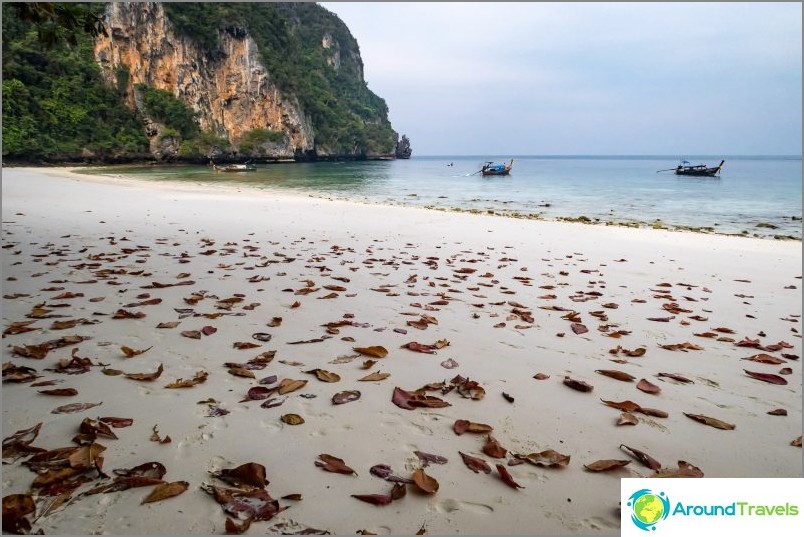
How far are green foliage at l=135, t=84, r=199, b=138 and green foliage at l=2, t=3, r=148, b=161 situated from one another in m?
2.82

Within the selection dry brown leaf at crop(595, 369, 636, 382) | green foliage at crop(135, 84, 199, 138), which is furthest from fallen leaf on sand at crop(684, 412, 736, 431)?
green foliage at crop(135, 84, 199, 138)

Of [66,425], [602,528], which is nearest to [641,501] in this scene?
[602,528]

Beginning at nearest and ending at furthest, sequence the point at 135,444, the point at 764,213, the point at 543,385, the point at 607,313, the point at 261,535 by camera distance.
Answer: the point at 261,535, the point at 135,444, the point at 543,385, the point at 607,313, the point at 764,213

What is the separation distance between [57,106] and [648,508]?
69.2 metres

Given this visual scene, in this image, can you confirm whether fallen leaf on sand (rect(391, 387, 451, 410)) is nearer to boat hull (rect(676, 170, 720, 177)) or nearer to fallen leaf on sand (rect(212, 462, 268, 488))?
→ fallen leaf on sand (rect(212, 462, 268, 488))

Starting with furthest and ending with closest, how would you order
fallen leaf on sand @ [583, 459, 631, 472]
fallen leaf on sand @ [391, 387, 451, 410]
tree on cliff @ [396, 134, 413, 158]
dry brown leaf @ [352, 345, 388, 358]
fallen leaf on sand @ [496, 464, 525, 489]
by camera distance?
1. tree on cliff @ [396, 134, 413, 158]
2. dry brown leaf @ [352, 345, 388, 358]
3. fallen leaf on sand @ [391, 387, 451, 410]
4. fallen leaf on sand @ [583, 459, 631, 472]
5. fallen leaf on sand @ [496, 464, 525, 489]

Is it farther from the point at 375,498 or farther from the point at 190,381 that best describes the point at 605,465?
the point at 190,381

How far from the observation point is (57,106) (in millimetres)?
52188

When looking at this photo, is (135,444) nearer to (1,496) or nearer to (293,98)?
(1,496)

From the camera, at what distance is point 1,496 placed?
1.54 metres

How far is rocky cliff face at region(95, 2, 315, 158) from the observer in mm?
60906

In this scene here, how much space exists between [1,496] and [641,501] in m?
2.37

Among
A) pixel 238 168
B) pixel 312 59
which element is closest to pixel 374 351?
pixel 238 168

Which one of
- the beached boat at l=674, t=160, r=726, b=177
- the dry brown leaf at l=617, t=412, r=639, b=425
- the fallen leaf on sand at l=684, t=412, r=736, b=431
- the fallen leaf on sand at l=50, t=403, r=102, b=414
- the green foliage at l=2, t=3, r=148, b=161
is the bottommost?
the fallen leaf on sand at l=684, t=412, r=736, b=431
